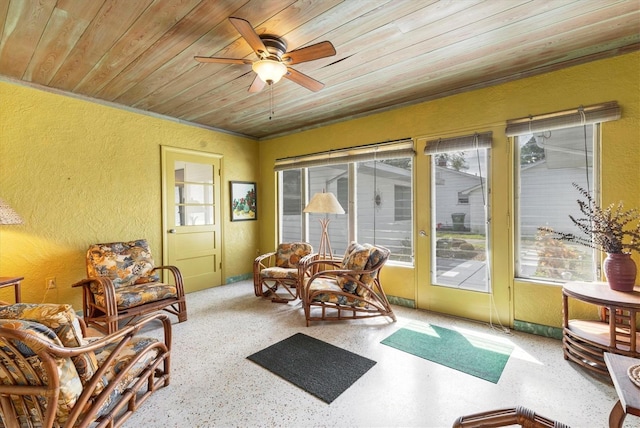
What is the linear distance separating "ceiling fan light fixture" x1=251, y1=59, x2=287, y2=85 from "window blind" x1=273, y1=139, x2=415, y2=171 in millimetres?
1904

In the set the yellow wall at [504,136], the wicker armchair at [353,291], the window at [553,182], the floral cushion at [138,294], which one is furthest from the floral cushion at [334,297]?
the window at [553,182]

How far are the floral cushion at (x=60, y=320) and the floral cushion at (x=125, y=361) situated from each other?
92mm

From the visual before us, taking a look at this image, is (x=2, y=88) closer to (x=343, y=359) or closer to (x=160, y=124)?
(x=160, y=124)

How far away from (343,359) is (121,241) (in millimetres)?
3175

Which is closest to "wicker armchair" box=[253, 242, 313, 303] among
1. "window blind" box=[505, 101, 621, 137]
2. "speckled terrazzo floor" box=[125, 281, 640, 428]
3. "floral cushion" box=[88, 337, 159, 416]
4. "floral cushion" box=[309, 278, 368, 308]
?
"floral cushion" box=[309, 278, 368, 308]

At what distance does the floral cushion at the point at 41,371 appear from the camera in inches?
43.4

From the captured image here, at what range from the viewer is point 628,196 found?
7.54 ft

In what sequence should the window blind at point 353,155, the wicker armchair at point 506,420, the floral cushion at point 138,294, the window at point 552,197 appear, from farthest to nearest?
the window blind at point 353,155 < the floral cushion at point 138,294 < the window at point 552,197 < the wicker armchair at point 506,420

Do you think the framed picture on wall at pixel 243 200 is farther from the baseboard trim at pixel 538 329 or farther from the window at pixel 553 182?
the baseboard trim at pixel 538 329

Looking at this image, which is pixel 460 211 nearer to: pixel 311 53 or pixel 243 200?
pixel 311 53

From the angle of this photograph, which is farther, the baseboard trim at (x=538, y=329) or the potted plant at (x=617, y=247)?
the baseboard trim at (x=538, y=329)

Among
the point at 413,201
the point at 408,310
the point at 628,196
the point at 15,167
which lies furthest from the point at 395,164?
the point at 15,167

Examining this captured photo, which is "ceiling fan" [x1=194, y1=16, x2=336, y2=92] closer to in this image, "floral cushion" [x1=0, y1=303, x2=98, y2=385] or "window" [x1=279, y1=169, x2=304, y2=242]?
"floral cushion" [x1=0, y1=303, x2=98, y2=385]

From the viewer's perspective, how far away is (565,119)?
8.14 feet
